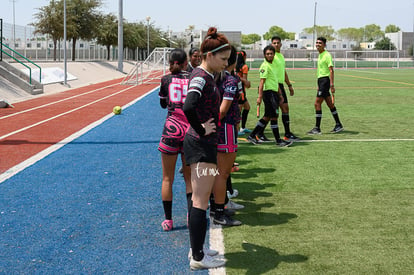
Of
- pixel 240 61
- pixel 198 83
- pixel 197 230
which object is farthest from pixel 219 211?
pixel 240 61

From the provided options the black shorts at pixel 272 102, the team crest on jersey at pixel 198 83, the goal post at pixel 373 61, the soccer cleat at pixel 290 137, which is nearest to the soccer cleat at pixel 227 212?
the team crest on jersey at pixel 198 83

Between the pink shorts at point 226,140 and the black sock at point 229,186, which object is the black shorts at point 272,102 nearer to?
the black sock at point 229,186

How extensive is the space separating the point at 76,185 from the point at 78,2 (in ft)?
142

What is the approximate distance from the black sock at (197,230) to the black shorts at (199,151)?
411mm

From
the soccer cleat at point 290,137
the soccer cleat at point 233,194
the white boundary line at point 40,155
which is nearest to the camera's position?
the soccer cleat at point 233,194

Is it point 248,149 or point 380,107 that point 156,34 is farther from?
point 248,149

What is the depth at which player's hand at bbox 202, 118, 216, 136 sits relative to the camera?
3.70 metres

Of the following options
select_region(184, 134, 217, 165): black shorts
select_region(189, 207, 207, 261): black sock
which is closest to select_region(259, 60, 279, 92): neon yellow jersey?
select_region(184, 134, 217, 165): black shorts

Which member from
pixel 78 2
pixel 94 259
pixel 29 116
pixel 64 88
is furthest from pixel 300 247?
pixel 78 2

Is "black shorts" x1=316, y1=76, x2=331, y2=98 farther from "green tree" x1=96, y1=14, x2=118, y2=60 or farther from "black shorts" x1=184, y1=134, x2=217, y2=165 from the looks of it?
"green tree" x1=96, y1=14, x2=118, y2=60

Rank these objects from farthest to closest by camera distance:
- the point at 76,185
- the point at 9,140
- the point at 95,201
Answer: the point at 9,140, the point at 76,185, the point at 95,201

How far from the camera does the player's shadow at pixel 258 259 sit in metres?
3.99

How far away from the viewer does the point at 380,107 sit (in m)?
16.7

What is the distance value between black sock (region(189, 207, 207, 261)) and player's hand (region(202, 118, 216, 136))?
0.64 meters
